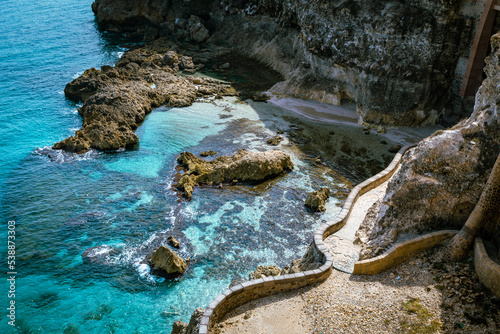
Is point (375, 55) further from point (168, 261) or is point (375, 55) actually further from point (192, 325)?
point (192, 325)

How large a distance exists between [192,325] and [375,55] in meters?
32.4

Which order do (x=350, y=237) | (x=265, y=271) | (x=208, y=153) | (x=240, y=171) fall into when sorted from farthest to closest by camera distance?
(x=208, y=153)
(x=240, y=171)
(x=265, y=271)
(x=350, y=237)

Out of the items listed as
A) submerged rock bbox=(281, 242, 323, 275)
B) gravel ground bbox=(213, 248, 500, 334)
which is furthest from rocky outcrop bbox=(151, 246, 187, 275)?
Answer: gravel ground bbox=(213, 248, 500, 334)

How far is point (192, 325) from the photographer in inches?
679

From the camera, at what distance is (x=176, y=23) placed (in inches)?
2761

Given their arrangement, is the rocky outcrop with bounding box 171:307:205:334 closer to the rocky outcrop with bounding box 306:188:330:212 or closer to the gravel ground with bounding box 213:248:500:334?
the gravel ground with bounding box 213:248:500:334

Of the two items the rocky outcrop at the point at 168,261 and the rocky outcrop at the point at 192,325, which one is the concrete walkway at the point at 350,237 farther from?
the rocky outcrop at the point at 168,261

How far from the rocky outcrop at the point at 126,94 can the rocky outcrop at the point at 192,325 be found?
2315 cm

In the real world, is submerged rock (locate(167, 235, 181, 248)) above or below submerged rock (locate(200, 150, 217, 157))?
below

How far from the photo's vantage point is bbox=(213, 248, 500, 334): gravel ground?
48.9 feet

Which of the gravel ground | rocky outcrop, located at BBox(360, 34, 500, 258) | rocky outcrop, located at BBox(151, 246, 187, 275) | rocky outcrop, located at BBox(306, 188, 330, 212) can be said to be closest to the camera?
the gravel ground

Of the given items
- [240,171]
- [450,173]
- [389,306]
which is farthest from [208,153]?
[389,306]

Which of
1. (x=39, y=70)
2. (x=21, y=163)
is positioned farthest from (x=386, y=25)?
(x=39, y=70)

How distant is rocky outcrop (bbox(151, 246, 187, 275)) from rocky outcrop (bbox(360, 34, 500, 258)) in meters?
11.6
